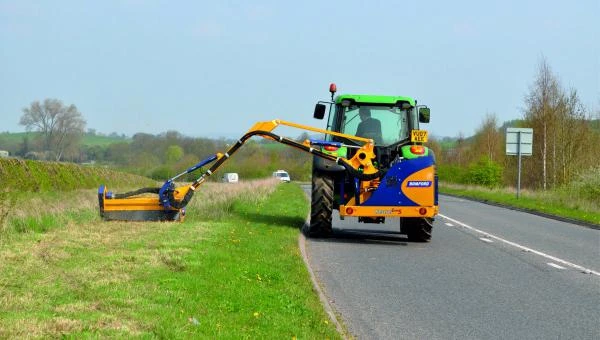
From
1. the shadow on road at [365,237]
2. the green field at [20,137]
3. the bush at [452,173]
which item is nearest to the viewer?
the shadow on road at [365,237]

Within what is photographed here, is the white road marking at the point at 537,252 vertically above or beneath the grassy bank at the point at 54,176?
beneath

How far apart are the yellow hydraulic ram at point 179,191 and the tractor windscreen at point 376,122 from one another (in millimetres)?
799

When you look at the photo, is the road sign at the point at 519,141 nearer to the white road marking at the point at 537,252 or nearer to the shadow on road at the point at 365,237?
the white road marking at the point at 537,252

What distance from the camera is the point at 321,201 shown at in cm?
1537

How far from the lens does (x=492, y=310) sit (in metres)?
8.45

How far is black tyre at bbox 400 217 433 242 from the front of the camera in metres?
15.5

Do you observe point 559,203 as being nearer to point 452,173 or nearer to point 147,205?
→ point 147,205

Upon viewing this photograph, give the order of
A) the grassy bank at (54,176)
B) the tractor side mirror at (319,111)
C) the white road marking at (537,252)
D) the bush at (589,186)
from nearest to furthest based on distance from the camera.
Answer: the white road marking at (537,252) < the tractor side mirror at (319,111) < the grassy bank at (54,176) < the bush at (589,186)

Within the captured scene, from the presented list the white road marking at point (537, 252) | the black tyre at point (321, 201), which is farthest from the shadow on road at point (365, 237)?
the white road marking at point (537, 252)

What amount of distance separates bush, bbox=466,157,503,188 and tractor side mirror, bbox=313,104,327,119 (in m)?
37.6

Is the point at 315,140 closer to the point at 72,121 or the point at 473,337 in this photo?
the point at 473,337

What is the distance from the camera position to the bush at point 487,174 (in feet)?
173

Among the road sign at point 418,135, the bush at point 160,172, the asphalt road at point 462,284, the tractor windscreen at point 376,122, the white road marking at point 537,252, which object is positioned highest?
the tractor windscreen at point 376,122

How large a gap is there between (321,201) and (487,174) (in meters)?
40.0
